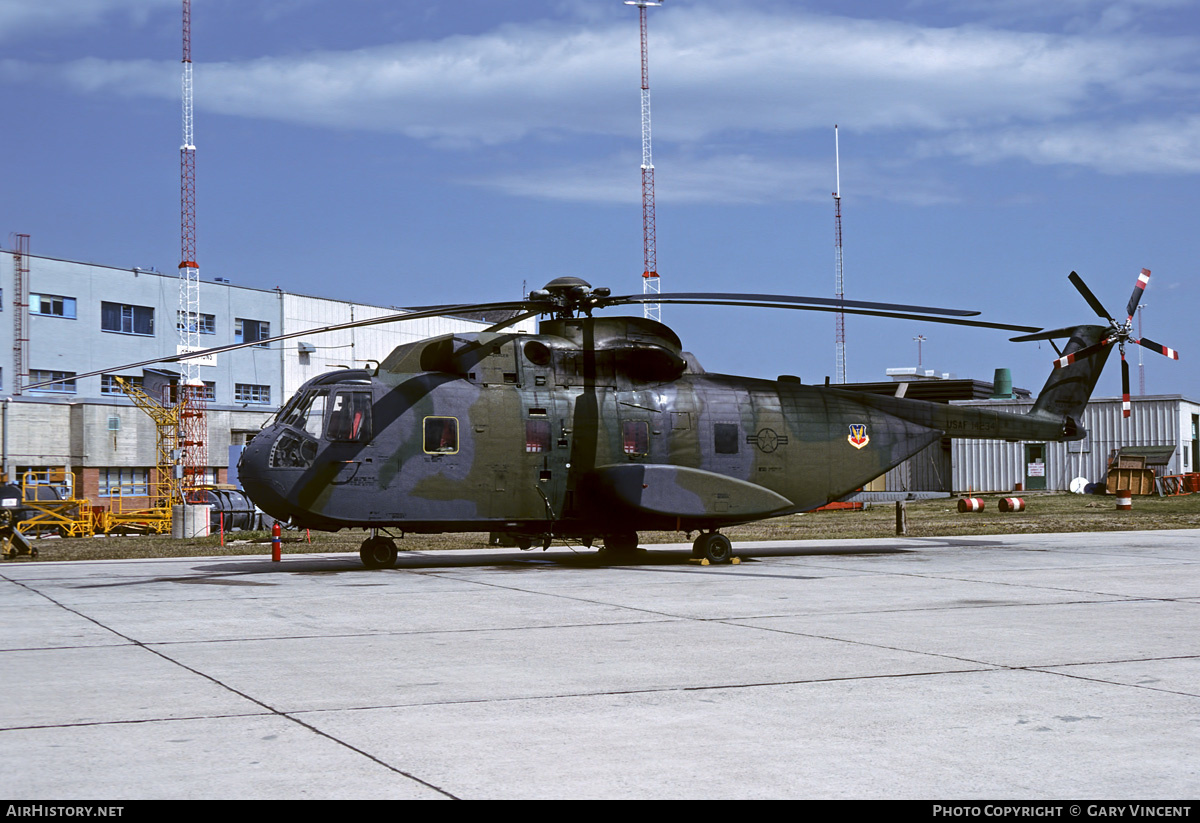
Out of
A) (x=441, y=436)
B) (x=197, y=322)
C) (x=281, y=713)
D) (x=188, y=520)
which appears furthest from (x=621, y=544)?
(x=197, y=322)

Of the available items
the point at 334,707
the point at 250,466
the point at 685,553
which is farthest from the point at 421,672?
the point at 685,553

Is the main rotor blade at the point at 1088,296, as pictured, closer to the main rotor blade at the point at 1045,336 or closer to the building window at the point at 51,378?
the main rotor blade at the point at 1045,336

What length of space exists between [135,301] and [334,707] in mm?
69972

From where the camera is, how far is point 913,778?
18.8 feet

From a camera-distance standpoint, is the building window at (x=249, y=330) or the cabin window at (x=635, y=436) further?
the building window at (x=249, y=330)

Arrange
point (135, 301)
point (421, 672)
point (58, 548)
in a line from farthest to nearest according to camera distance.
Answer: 1. point (135, 301)
2. point (58, 548)
3. point (421, 672)

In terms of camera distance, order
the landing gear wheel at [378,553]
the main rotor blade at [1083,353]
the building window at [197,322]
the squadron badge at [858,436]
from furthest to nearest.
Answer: the building window at [197,322] < the main rotor blade at [1083,353] < the squadron badge at [858,436] < the landing gear wheel at [378,553]

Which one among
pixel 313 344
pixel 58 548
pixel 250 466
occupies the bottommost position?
pixel 58 548

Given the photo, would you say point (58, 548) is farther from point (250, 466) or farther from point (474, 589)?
point (474, 589)

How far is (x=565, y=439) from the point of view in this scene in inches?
822

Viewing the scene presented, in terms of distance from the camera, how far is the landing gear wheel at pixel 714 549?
21500mm

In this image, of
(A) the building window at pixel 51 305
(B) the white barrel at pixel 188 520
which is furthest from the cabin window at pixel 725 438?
(A) the building window at pixel 51 305

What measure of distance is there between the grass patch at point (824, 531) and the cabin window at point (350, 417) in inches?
287

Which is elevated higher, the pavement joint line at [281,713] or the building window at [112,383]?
the building window at [112,383]
